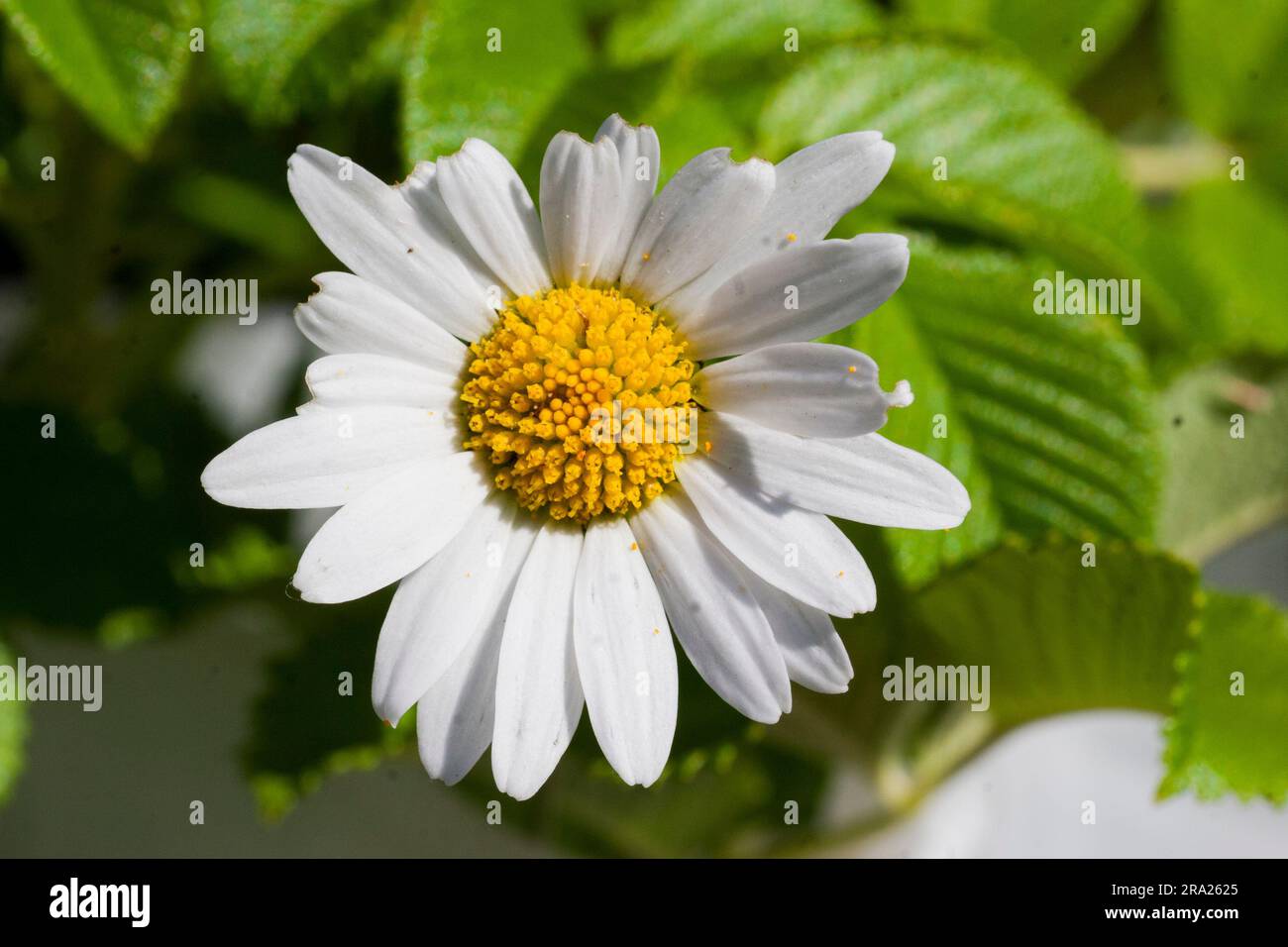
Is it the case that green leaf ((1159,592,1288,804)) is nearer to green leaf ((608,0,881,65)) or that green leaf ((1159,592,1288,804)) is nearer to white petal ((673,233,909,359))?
white petal ((673,233,909,359))

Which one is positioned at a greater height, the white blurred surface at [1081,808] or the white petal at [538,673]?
the white petal at [538,673]

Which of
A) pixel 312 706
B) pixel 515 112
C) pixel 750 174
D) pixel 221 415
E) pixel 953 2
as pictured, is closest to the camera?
pixel 750 174

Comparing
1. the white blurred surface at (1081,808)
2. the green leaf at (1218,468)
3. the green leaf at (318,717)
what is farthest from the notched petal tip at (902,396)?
the white blurred surface at (1081,808)

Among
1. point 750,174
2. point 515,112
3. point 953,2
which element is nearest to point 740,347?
point 750,174

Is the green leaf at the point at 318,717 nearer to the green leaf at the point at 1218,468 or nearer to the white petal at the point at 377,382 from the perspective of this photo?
the white petal at the point at 377,382

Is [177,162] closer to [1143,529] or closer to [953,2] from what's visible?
[953,2]
